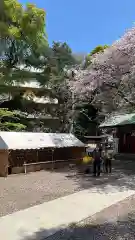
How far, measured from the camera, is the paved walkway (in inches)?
317

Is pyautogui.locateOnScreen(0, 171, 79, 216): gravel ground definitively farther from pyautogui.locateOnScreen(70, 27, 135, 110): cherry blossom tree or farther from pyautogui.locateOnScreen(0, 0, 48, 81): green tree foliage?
pyautogui.locateOnScreen(0, 0, 48, 81): green tree foliage

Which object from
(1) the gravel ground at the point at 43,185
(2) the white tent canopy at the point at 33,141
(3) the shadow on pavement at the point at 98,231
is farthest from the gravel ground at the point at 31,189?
(3) the shadow on pavement at the point at 98,231

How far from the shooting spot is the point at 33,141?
21.0 metres

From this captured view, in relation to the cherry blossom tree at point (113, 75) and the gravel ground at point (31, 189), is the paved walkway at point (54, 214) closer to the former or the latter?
the gravel ground at point (31, 189)

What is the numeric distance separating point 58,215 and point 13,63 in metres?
24.5

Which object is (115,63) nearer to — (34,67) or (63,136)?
(63,136)

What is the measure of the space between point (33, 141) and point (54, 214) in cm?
1156

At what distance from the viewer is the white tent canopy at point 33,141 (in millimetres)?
18997

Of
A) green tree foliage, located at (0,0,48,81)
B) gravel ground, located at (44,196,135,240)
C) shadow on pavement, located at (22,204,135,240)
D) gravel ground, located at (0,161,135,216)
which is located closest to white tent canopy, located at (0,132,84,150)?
gravel ground, located at (0,161,135,216)

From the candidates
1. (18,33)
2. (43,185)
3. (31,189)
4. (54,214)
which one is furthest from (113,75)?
(54,214)

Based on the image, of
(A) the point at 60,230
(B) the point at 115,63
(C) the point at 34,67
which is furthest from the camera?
(C) the point at 34,67

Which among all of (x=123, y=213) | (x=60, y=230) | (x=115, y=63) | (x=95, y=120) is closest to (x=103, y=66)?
(x=115, y=63)

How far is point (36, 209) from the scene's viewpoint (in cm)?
1031

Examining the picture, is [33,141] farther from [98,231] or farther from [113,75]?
[98,231]
